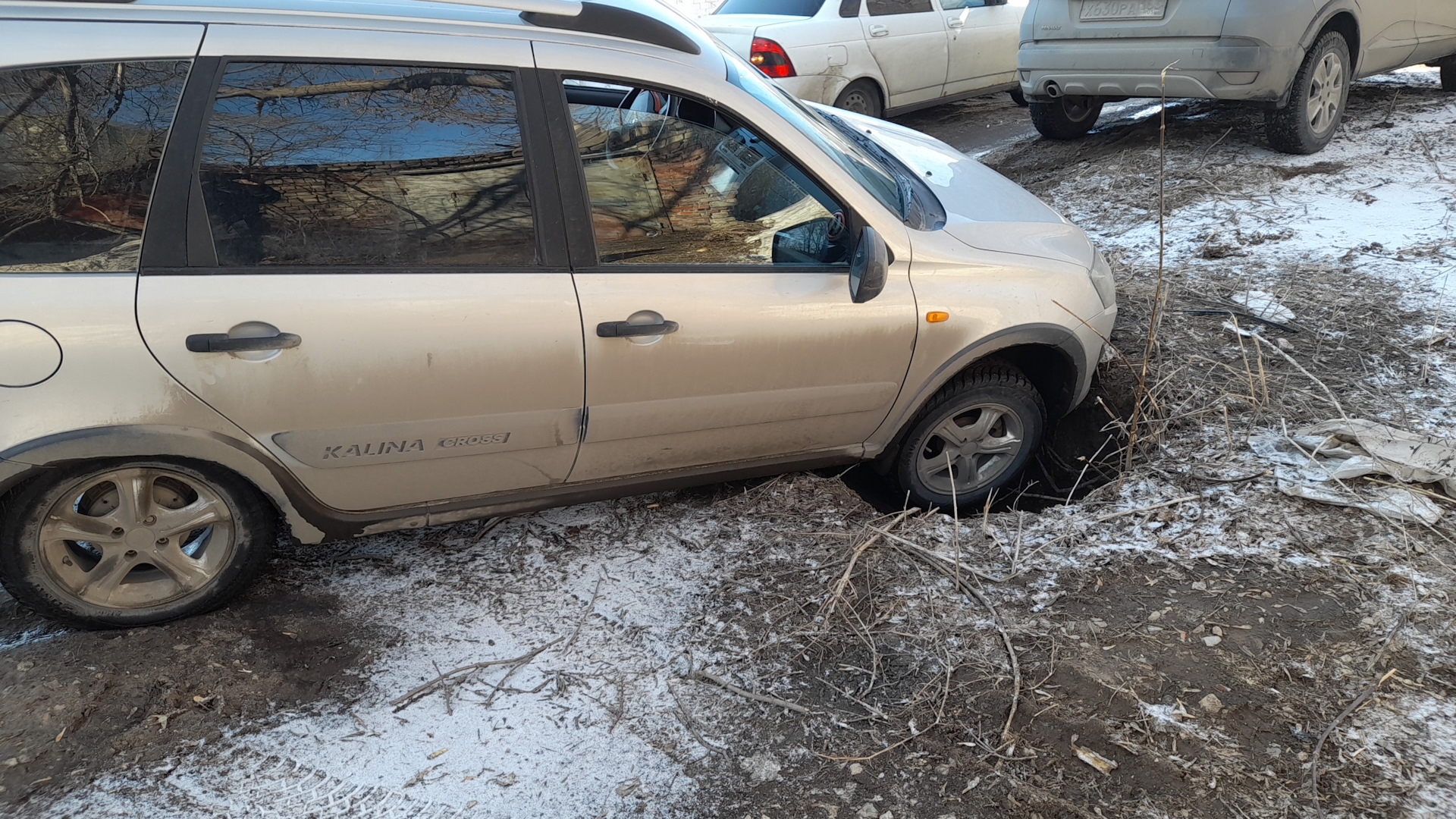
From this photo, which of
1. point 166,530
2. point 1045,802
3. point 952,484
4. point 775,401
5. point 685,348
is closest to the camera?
point 1045,802

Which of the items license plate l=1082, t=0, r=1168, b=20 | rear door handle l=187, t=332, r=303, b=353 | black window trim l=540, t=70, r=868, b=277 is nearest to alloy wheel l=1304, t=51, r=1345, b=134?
license plate l=1082, t=0, r=1168, b=20

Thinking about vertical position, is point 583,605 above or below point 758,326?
below

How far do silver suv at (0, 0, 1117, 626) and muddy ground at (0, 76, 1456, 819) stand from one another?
0.97 ft

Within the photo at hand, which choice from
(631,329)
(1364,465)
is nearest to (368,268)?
(631,329)

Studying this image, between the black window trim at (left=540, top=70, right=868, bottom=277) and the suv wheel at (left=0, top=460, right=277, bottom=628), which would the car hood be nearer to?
the black window trim at (left=540, top=70, right=868, bottom=277)

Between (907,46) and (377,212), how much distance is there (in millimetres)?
7136

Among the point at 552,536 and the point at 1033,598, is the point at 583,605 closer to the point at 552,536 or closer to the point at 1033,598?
the point at 552,536

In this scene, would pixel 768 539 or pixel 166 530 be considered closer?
pixel 166 530

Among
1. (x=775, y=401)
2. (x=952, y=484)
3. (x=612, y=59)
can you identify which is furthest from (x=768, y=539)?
(x=612, y=59)

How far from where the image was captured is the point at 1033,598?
3.13 m

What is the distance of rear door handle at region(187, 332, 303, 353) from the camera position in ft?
8.34

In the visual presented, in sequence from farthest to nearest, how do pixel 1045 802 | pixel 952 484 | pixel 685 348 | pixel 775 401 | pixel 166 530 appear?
pixel 952 484 → pixel 775 401 → pixel 685 348 → pixel 166 530 → pixel 1045 802

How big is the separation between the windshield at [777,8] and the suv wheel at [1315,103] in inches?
147

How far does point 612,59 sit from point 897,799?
2.27 meters
